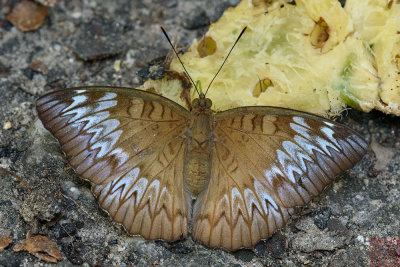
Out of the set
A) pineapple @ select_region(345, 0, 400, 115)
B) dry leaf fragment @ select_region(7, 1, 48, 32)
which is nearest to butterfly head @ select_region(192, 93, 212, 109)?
pineapple @ select_region(345, 0, 400, 115)

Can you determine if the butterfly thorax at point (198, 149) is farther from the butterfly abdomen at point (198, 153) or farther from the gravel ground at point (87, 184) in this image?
the gravel ground at point (87, 184)

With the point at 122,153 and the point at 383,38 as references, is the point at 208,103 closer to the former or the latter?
the point at 122,153

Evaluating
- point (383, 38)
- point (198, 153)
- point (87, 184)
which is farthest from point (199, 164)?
point (383, 38)

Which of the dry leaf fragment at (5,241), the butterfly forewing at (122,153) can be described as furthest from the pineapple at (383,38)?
the dry leaf fragment at (5,241)

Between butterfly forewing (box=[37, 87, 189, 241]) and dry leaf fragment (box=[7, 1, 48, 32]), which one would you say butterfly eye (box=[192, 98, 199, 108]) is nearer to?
butterfly forewing (box=[37, 87, 189, 241])

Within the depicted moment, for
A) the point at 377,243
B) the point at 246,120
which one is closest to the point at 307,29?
the point at 246,120

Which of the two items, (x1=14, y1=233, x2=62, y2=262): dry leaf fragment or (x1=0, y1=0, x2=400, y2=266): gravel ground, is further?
(x1=0, y1=0, x2=400, y2=266): gravel ground

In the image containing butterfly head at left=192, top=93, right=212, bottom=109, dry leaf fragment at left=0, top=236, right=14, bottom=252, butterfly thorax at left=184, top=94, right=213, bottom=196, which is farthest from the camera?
butterfly head at left=192, top=93, right=212, bottom=109
